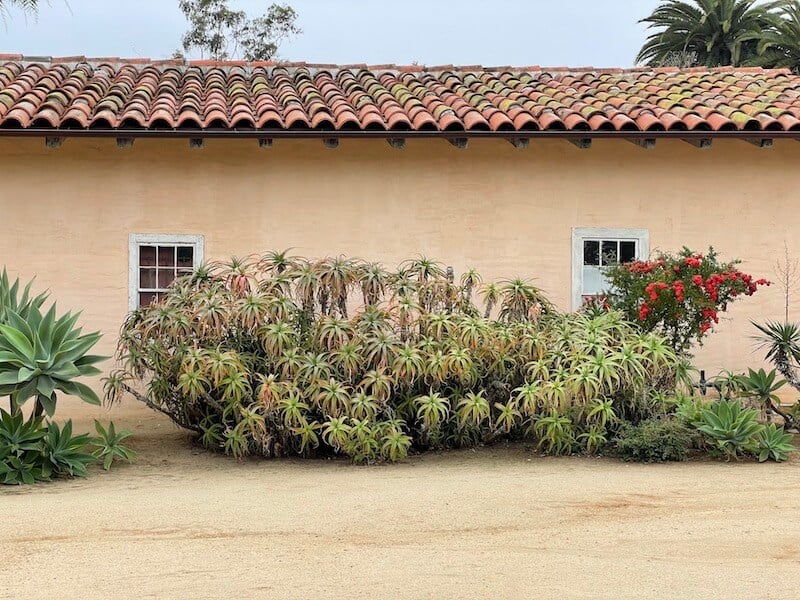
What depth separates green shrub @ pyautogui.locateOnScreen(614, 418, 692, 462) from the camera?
9.82 m

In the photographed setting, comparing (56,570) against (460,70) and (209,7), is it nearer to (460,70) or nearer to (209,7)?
(460,70)

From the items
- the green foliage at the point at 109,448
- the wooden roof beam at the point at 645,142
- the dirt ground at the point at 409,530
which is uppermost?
the wooden roof beam at the point at 645,142

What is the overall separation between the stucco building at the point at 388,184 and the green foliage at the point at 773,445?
130 inches

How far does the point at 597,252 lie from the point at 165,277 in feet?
16.8

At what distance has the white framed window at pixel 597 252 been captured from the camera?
Answer: 13.3 metres

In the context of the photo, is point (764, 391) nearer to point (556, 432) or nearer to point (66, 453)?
point (556, 432)

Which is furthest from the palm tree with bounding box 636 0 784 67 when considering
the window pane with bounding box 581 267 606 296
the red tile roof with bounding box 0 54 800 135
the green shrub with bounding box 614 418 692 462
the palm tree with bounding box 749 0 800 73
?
the green shrub with bounding box 614 418 692 462

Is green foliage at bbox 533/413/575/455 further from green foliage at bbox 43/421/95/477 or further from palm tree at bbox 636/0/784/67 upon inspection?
palm tree at bbox 636/0/784/67

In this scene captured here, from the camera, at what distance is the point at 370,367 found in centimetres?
999

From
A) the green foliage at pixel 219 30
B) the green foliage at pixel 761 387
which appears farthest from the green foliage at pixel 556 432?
the green foliage at pixel 219 30

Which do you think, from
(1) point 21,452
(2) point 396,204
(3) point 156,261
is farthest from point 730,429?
(3) point 156,261

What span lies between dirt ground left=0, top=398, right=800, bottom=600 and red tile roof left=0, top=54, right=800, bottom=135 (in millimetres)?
4189

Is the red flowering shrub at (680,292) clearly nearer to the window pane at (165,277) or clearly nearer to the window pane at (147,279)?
the window pane at (165,277)

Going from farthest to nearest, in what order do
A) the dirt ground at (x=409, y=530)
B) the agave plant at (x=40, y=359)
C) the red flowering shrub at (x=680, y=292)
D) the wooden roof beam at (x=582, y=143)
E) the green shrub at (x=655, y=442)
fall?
the wooden roof beam at (x=582, y=143), the red flowering shrub at (x=680, y=292), the green shrub at (x=655, y=442), the agave plant at (x=40, y=359), the dirt ground at (x=409, y=530)
